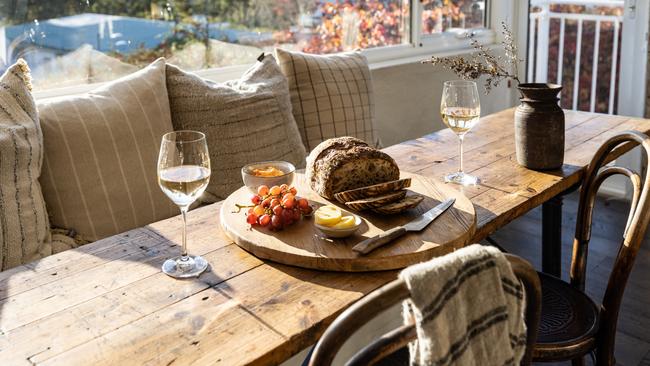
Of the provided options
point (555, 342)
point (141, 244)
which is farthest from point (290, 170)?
point (555, 342)

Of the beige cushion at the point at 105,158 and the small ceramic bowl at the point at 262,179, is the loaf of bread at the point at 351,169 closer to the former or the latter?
the small ceramic bowl at the point at 262,179

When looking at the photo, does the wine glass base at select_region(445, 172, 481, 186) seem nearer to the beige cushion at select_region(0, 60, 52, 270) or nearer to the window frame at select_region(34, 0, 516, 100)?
the beige cushion at select_region(0, 60, 52, 270)

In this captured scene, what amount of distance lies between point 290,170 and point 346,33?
1.90m

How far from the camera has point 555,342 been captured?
1554mm

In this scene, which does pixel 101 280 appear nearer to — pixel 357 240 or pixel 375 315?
pixel 357 240

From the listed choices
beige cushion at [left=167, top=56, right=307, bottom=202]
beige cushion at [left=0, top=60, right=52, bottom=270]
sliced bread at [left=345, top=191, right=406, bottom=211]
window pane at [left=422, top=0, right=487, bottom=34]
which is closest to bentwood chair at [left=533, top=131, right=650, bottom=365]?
sliced bread at [left=345, top=191, right=406, bottom=211]

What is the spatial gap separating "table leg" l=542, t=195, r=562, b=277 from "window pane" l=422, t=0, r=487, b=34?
5.95 ft

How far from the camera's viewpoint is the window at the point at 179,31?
2.39 m

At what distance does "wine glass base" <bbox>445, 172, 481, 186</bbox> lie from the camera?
187 cm

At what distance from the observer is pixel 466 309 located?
847 millimetres

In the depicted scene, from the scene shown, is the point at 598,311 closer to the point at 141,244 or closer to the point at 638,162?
the point at 141,244

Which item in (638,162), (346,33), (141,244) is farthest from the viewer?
(638,162)

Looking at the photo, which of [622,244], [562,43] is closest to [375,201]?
[622,244]

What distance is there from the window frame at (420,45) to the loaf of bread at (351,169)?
1378 millimetres
